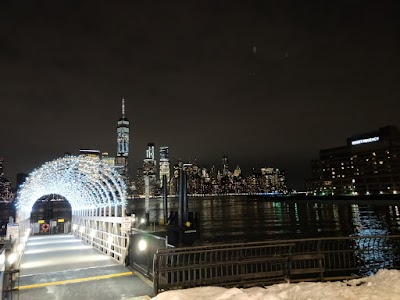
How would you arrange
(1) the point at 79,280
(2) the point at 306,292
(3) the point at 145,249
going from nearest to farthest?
1. (2) the point at 306,292
2. (1) the point at 79,280
3. (3) the point at 145,249


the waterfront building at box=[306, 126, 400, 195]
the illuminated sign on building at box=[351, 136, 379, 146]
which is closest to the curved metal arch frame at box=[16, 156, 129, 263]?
the waterfront building at box=[306, 126, 400, 195]

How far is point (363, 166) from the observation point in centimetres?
14412

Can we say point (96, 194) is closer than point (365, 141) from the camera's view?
Yes

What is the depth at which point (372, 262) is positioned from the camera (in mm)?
25000

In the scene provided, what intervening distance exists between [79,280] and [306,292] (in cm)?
676

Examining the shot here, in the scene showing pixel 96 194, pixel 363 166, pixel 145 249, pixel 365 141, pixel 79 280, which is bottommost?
pixel 79 280

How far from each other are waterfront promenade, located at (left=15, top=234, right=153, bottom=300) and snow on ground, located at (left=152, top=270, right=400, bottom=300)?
1.28 meters

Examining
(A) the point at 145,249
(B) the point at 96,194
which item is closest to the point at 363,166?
(B) the point at 96,194

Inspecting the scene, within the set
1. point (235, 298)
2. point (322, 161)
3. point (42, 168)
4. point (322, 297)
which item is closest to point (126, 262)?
point (235, 298)

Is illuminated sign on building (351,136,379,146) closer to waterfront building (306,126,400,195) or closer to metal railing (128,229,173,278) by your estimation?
waterfront building (306,126,400,195)

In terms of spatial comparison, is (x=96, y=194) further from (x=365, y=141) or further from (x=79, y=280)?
(x=365, y=141)

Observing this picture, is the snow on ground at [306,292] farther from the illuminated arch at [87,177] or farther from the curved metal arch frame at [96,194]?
the illuminated arch at [87,177]

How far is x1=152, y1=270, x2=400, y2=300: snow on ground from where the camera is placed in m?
7.51

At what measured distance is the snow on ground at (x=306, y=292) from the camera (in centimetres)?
751
